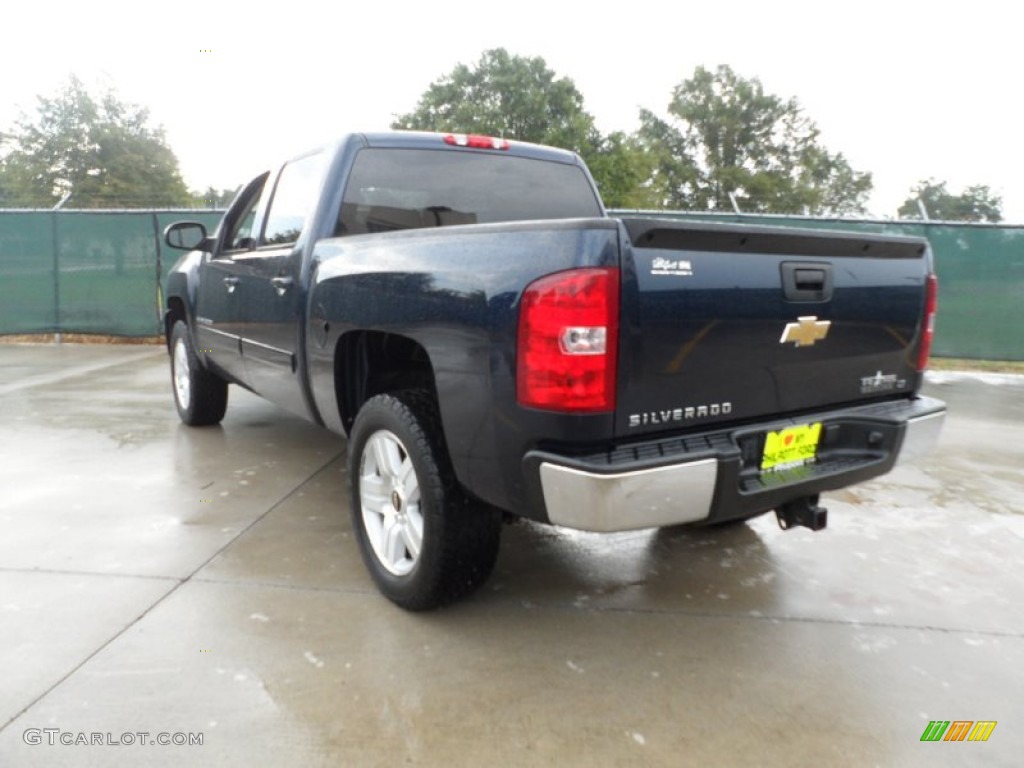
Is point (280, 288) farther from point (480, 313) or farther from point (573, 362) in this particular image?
point (573, 362)

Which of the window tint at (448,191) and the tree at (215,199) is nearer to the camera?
the window tint at (448,191)

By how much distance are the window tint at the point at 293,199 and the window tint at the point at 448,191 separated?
250mm

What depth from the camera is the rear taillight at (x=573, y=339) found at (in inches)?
85.7

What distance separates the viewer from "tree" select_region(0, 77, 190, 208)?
46188 mm

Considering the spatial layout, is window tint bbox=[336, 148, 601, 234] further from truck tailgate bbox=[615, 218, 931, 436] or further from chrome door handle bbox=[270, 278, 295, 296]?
truck tailgate bbox=[615, 218, 931, 436]

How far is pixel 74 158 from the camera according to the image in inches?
1859

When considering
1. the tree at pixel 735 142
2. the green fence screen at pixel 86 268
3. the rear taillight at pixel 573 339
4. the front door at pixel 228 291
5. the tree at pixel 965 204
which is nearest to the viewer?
the rear taillight at pixel 573 339

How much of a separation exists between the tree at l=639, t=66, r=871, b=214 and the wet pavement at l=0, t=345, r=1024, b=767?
172 feet

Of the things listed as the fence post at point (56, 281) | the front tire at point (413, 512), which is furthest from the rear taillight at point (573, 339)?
the fence post at point (56, 281)

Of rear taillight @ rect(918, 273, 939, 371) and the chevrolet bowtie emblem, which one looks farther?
rear taillight @ rect(918, 273, 939, 371)

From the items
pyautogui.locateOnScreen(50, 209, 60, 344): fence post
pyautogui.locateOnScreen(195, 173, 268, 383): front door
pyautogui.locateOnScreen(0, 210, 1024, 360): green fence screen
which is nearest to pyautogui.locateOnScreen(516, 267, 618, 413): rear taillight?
pyautogui.locateOnScreen(195, 173, 268, 383): front door

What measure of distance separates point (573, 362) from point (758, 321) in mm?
715

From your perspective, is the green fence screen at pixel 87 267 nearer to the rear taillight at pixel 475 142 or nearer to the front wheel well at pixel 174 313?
the front wheel well at pixel 174 313

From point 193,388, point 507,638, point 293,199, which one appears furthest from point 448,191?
point 193,388
